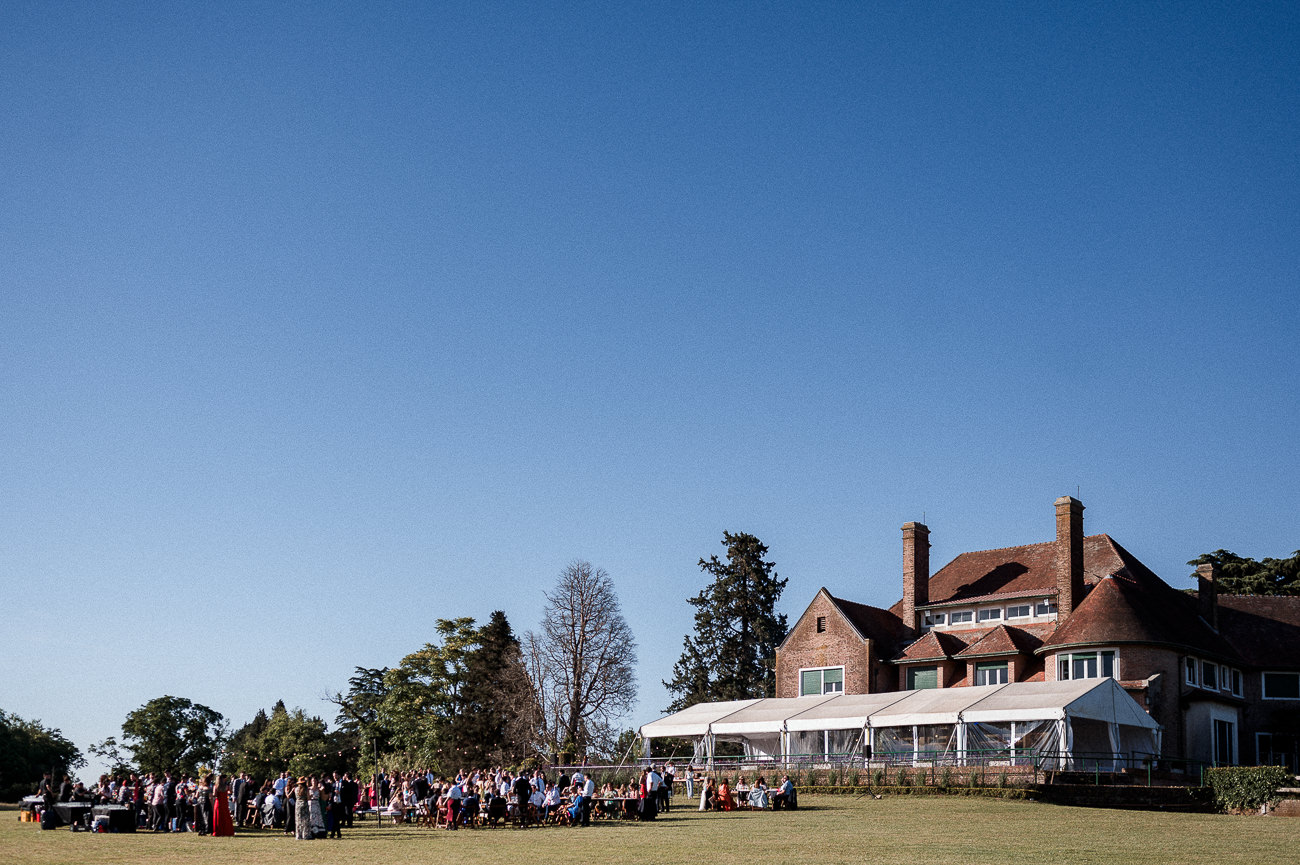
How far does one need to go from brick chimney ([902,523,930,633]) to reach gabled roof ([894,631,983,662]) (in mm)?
2240

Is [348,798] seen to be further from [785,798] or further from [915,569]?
[915,569]

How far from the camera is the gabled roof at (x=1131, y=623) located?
44375 mm

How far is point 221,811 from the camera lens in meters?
26.2

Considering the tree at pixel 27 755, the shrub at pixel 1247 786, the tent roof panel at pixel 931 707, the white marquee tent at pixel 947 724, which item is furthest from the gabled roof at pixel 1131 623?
the tree at pixel 27 755

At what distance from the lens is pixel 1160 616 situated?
4638cm

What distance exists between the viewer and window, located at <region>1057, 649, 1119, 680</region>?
44.6 m

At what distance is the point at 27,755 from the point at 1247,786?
60437mm

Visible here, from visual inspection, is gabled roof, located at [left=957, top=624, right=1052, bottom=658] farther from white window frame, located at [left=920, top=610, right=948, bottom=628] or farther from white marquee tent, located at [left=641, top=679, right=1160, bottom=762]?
white marquee tent, located at [left=641, top=679, right=1160, bottom=762]

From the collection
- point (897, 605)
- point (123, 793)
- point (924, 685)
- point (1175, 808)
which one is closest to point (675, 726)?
point (924, 685)

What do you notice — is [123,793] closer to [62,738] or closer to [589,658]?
[589,658]

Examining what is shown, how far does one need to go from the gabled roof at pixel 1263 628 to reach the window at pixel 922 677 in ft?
42.3

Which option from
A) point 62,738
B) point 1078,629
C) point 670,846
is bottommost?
point 62,738

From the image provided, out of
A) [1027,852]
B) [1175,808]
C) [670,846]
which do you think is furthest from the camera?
[1175,808]

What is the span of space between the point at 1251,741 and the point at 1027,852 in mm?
36327
